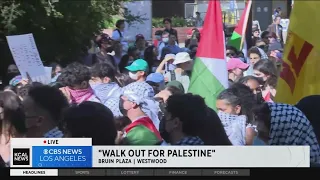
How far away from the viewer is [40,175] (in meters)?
2.81

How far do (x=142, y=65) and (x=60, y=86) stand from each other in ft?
6.01

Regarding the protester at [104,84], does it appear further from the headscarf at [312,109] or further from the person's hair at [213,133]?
the headscarf at [312,109]

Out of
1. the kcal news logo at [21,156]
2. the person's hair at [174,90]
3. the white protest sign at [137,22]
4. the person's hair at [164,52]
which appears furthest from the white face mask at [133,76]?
the white protest sign at [137,22]

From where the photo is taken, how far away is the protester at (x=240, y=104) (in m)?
2.80

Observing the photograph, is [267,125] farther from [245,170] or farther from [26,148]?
[26,148]

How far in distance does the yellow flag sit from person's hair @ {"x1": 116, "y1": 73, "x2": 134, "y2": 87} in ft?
3.02

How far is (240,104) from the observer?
294cm

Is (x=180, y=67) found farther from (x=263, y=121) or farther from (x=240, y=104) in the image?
(x=263, y=121)

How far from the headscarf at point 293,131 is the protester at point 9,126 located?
43.0 inches

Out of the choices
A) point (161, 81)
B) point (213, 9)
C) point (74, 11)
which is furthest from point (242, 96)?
point (74, 11)

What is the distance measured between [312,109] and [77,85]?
116 centimetres

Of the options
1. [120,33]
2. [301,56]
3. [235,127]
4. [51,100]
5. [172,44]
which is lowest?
[120,33]

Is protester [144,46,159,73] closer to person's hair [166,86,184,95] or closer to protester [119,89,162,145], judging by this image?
person's hair [166,86,184,95]

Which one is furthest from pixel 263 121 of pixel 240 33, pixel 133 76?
pixel 240 33
